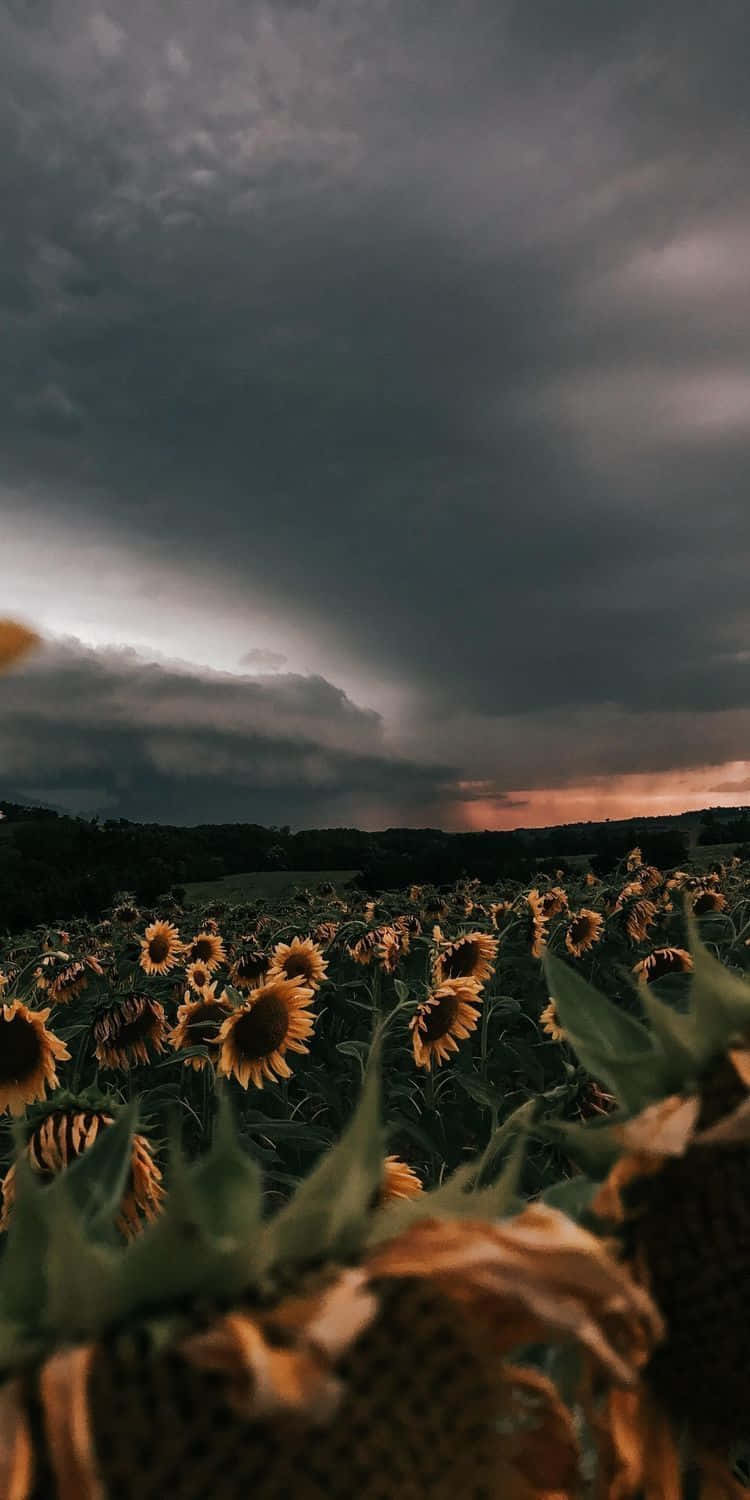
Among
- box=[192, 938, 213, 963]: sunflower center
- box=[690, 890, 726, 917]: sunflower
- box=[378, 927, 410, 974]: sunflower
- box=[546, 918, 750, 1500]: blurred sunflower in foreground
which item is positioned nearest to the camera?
box=[546, 918, 750, 1500]: blurred sunflower in foreground

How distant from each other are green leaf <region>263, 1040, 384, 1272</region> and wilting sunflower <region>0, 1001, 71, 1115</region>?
5522 millimetres

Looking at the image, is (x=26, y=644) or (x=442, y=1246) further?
(x=442, y=1246)

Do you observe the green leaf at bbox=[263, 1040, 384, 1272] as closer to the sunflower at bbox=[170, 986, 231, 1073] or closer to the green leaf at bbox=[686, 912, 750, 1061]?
the green leaf at bbox=[686, 912, 750, 1061]

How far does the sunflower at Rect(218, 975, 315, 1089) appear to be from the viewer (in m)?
6.34

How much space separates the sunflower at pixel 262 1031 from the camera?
6.34 meters

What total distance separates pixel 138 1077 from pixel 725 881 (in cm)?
1115

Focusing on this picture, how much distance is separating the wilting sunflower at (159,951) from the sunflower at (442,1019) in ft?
15.3

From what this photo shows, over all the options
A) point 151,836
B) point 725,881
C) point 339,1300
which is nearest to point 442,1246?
point 339,1300

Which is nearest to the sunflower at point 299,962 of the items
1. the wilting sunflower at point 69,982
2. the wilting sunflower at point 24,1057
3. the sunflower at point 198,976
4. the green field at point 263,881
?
the sunflower at point 198,976

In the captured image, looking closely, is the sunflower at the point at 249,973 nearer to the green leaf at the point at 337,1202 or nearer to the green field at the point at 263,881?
the green leaf at the point at 337,1202

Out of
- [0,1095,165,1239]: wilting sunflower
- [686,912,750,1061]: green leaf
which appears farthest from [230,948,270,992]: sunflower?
[686,912,750,1061]: green leaf

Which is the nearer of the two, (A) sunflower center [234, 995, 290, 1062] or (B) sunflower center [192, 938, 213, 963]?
(A) sunflower center [234, 995, 290, 1062]

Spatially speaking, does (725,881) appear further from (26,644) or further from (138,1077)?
(26,644)

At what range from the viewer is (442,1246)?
62cm
